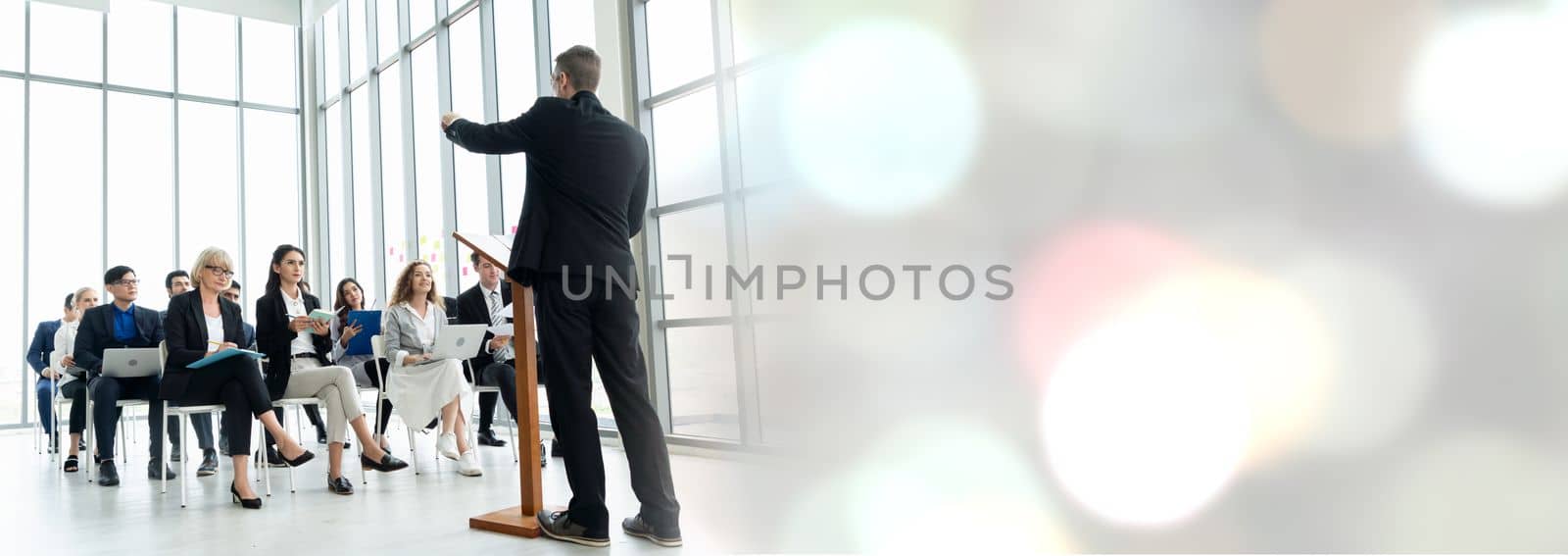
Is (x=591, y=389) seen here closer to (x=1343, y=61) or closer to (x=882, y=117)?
(x=882, y=117)

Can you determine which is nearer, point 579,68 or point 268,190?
point 579,68

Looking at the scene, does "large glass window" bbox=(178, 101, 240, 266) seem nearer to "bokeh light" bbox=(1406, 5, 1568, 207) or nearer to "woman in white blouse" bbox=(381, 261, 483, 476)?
"woman in white blouse" bbox=(381, 261, 483, 476)

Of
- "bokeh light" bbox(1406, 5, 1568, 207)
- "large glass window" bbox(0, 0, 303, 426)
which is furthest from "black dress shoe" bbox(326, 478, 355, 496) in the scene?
"large glass window" bbox(0, 0, 303, 426)

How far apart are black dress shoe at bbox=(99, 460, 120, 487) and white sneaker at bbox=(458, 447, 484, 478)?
149 cm

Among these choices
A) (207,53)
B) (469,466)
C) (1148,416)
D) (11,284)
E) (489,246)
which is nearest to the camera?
(1148,416)

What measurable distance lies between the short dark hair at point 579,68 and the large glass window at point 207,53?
28.0ft

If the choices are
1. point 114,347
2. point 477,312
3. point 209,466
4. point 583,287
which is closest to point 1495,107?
point 583,287

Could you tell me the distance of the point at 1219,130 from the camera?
3.84ft

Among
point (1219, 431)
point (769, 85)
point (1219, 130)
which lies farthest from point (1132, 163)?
point (769, 85)

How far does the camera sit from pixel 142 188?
28.7ft

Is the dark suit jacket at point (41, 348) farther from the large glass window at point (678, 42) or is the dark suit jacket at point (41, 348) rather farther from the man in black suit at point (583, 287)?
the man in black suit at point (583, 287)

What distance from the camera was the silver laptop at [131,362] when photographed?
423cm

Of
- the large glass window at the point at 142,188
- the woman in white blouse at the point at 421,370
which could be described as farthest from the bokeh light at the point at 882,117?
the large glass window at the point at 142,188

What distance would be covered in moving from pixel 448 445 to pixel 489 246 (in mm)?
1946
